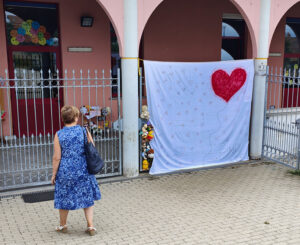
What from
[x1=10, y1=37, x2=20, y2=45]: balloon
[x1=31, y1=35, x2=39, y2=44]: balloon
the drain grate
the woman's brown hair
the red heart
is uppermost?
[x1=31, y1=35, x2=39, y2=44]: balloon

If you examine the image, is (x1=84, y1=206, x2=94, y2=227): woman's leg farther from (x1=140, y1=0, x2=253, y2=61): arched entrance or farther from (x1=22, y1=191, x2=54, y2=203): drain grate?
(x1=140, y1=0, x2=253, y2=61): arched entrance

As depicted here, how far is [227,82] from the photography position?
683 centimetres

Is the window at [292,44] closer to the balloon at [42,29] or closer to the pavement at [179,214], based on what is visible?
the pavement at [179,214]

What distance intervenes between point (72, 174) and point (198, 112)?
3345 millimetres

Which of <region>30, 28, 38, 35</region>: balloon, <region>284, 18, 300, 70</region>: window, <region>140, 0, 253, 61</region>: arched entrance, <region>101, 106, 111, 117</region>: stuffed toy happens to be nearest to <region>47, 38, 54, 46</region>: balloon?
<region>30, 28, 38, 35</region>: balloon

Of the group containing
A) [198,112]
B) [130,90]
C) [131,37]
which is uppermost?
[131,37]

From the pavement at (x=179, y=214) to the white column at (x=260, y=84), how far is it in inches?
43.9

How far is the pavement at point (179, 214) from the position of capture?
4.20 metres

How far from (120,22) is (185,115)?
6.86ft

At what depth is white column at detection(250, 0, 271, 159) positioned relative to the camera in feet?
22.9

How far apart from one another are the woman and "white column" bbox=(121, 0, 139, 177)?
2.11m

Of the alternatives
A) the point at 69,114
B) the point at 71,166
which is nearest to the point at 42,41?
the point at 69,114

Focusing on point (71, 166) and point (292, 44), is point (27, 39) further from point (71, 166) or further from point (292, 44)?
point (292, 44)

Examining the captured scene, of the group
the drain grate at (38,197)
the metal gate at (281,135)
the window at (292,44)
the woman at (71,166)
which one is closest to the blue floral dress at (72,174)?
the woman at (71,166)
